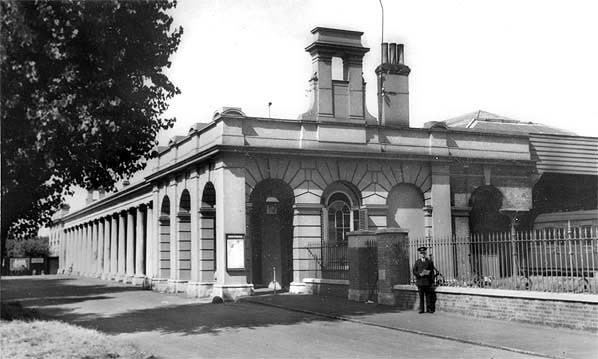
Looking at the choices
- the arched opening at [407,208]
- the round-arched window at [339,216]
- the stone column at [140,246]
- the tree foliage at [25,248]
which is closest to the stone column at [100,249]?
the stone column at [140,246]

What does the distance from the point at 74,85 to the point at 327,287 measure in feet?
40.3

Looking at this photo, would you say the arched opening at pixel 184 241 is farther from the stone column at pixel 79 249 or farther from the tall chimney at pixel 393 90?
the stone column at pixel 79 249

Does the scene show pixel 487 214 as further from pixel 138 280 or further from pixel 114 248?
pixel 114 248

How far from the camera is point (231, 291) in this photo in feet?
79.3

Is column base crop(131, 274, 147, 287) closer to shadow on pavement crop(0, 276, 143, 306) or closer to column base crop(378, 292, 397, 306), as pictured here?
shadow on pavement crop(0, 276, 143, 306)

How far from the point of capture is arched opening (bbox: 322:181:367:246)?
1069 inches

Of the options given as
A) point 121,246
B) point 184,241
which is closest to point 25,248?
point 121,246

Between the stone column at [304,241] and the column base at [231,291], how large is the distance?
6.53 feet

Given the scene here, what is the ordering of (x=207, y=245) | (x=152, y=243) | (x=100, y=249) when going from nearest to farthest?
(x=207, y=245), (x=152, y=243), (x=100, y=249)

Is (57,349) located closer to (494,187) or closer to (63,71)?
(63,71)

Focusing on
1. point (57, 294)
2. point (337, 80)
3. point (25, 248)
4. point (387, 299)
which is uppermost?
point (337, 80)

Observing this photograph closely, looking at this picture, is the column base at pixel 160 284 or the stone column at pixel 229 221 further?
the column base at pixel 160 284

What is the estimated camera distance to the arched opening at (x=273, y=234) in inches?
1124

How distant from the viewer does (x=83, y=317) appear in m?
18.8
